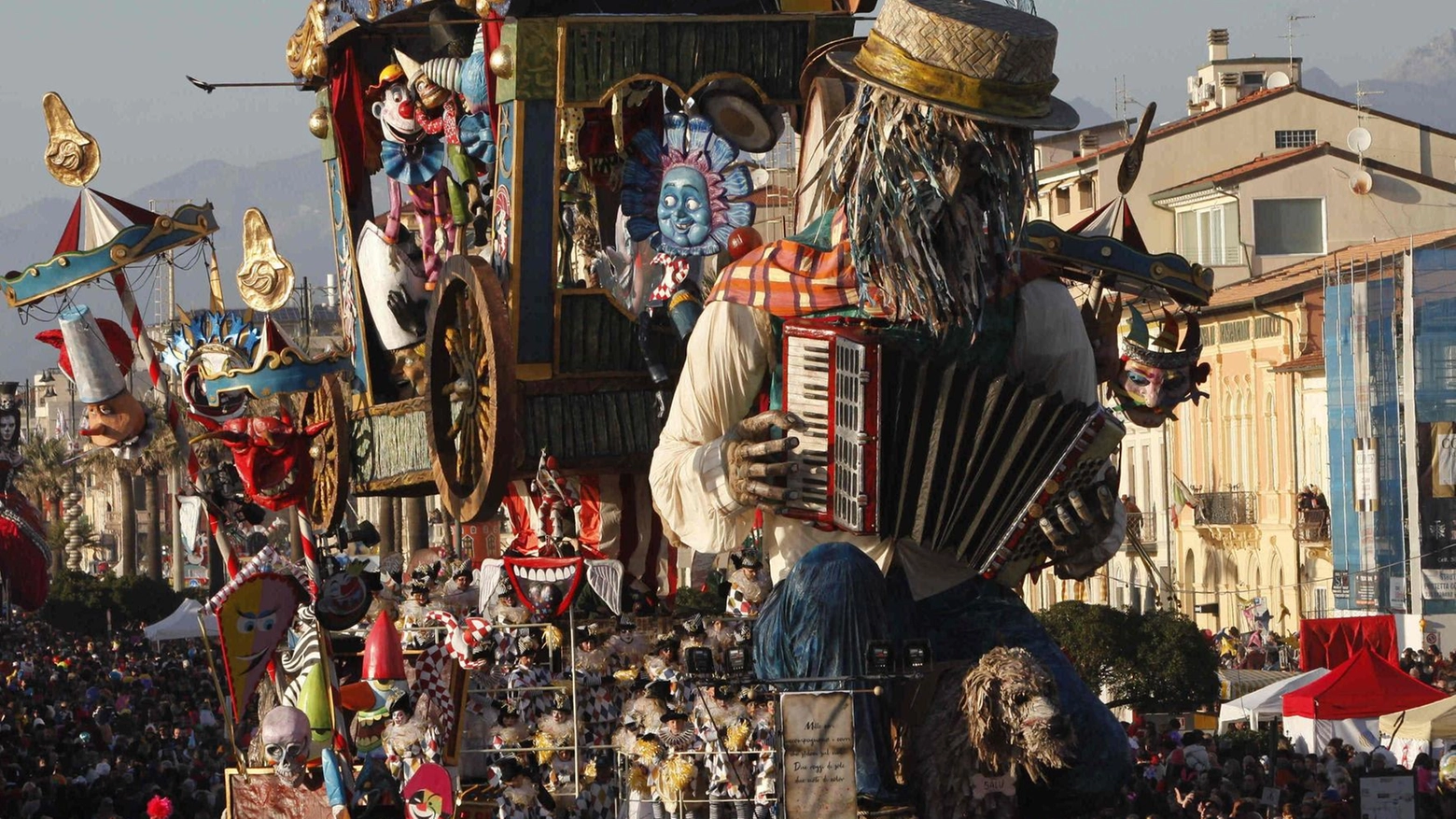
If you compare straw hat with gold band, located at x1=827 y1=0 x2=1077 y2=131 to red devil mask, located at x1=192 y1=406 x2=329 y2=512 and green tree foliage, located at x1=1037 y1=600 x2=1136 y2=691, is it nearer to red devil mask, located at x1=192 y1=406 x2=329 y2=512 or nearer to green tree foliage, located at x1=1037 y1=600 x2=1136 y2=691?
red devil mask, located at x1=192 y1=406 x2=329 y2=512

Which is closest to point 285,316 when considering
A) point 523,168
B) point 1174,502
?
point 1174,502

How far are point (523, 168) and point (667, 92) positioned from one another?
743mm

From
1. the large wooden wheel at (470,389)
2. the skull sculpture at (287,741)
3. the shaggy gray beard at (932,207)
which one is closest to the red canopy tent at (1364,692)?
the large wooden wheel at (470,389)

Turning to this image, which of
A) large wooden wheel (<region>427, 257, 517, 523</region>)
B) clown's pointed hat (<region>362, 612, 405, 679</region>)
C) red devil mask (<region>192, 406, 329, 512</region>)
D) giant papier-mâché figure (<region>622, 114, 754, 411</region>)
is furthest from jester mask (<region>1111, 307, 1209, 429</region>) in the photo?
red devil mask (<region>192, 406, 329, 512</region>)

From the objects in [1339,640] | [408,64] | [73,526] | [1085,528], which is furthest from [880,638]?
[73,526]

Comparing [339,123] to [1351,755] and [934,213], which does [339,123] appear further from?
[934,213]

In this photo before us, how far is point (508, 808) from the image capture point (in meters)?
11.7

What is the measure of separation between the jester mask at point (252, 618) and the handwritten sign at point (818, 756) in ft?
22.0

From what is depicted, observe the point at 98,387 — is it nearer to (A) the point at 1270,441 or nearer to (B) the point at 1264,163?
(A) the point at 1270,441

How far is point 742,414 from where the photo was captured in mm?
6262

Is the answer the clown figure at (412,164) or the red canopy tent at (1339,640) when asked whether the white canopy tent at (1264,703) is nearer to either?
the red canopy tent at (1339,640)

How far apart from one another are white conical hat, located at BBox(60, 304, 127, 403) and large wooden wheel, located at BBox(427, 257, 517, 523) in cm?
302

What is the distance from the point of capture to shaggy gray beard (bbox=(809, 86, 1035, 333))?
20.0ft

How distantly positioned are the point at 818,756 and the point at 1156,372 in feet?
14.8
